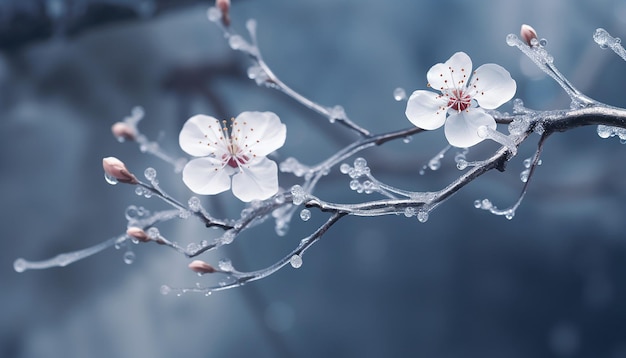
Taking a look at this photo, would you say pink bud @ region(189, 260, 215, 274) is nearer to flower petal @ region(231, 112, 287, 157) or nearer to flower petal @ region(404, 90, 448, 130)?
flower petal @ region(231, 112, 287, 157)

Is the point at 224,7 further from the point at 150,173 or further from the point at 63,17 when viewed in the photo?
the point at 63,17

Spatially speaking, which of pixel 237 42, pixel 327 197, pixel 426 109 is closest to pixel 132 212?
pixel 237 42

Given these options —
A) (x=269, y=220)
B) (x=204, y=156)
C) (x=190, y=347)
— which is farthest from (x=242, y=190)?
(x=190, y=347)

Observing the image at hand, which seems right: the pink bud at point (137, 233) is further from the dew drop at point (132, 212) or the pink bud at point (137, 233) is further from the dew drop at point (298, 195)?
the dew drop at point (298, 195)

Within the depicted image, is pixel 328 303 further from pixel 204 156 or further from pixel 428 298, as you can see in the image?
pixel 204 156

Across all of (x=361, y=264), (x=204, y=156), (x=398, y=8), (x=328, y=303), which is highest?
(x=398, y=8)

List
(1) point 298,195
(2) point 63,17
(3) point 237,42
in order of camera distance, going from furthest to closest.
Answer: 1. (2) point 63,17
2. (3) point 237,42
3. (1) point 298,195
